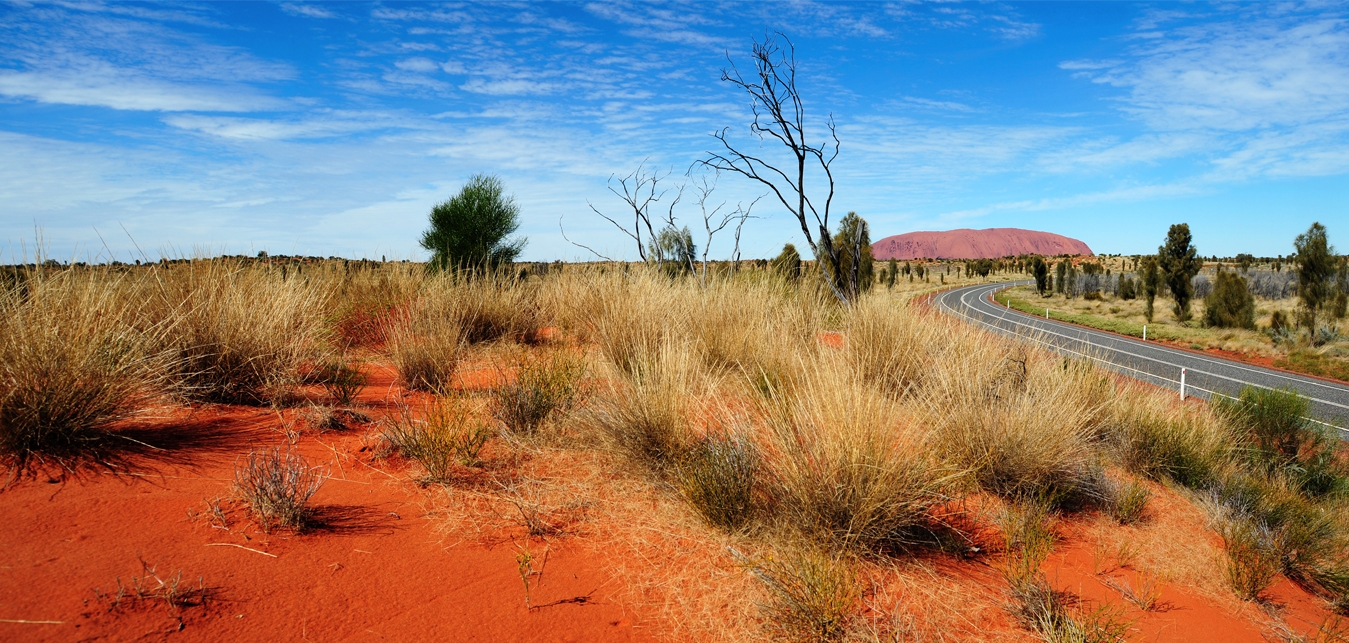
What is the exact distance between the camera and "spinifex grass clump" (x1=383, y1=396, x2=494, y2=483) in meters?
4.36

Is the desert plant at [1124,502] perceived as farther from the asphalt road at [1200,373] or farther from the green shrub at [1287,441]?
the green shrub at [1287,441]

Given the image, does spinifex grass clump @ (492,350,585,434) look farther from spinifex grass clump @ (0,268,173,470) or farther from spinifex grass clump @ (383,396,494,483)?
spinifex grass clump @ (0,268,173,470)

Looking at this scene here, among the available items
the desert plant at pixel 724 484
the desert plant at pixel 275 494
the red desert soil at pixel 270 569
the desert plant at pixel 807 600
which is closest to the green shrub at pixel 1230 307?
the desert plant at pixel 724 484

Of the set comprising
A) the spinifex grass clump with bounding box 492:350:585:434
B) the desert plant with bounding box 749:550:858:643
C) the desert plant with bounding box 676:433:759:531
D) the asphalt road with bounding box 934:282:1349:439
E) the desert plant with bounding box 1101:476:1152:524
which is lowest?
the asphalt road with bounding box 934:282:1349:439

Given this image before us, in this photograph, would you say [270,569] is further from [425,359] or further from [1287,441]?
[1287,441]

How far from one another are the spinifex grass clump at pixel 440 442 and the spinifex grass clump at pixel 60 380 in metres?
1.59

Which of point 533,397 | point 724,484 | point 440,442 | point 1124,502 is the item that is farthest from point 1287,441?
point 440,442

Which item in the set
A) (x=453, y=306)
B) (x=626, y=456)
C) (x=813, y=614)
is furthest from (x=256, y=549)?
(x=453, y=306)

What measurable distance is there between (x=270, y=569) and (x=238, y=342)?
3300mm

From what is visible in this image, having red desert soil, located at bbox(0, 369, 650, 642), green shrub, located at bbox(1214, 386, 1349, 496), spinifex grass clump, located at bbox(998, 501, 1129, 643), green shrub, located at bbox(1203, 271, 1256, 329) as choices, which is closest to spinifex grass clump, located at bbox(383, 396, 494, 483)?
red desert soil, located at bbox(0, 369, 650, 642)

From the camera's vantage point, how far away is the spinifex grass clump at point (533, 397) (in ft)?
17.4

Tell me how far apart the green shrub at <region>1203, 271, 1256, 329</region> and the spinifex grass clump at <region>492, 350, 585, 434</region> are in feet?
113

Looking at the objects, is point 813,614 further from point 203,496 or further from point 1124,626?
point 203,496

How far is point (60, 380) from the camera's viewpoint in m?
3.92
